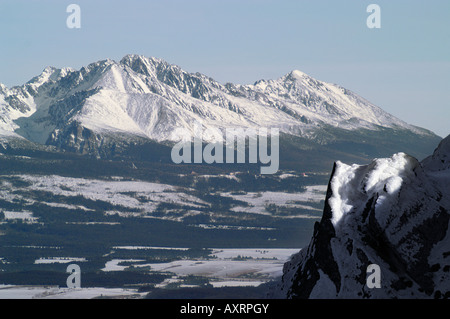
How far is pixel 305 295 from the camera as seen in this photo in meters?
85.8

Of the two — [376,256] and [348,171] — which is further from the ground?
[348,171]

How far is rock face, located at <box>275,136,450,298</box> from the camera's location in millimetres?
80562

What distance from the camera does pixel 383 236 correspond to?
271ft

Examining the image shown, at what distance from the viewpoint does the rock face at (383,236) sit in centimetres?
8056

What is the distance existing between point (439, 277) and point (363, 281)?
6.49 metres
